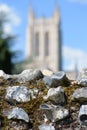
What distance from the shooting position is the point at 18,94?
4.36 metres

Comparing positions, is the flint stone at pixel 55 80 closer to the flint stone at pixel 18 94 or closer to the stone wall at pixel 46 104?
the stone wall at pixel 46 104

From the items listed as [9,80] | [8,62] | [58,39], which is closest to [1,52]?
[8,62]

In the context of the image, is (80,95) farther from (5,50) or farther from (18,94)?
(5,50)

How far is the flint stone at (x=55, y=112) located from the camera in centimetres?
411

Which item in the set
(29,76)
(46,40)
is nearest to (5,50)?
(29,76)

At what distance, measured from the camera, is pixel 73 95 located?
14.0ft

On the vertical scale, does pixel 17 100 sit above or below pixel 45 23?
above

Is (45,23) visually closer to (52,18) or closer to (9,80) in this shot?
(52,18)

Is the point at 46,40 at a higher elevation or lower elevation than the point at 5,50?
lower

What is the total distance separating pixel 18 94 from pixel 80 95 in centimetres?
54

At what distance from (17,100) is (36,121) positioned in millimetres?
281

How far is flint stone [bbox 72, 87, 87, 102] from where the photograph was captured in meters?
4.21

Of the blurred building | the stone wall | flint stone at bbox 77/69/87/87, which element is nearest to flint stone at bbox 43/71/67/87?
the stone wall

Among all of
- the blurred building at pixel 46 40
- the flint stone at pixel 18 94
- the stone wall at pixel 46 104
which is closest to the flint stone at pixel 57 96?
the stone wall at pixel 46 104
